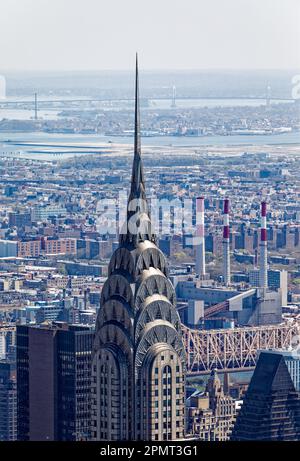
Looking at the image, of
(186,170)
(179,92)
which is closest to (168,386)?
(179,92)

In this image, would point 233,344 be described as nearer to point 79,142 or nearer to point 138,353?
point 138,353

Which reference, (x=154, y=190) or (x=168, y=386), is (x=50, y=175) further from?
(x=168, y=386)

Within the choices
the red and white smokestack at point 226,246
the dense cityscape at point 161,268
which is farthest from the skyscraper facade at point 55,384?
the red and white smokestack at point 226,246

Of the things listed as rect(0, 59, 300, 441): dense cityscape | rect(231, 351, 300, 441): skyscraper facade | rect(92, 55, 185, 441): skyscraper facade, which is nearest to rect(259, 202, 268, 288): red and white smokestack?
rect(0, 59, 300, 441): dense cityscape

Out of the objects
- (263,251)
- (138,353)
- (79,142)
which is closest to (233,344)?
(263,251)

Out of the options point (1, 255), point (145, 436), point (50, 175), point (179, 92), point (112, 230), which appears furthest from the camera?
point (50, 175)

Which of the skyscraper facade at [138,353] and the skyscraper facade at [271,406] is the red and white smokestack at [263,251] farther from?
the skyscraper facade at [138,353]

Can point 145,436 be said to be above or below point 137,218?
below
